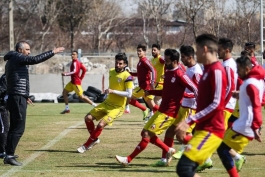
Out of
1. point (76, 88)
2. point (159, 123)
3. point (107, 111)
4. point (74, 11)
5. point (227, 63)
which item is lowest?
point (76, 88)

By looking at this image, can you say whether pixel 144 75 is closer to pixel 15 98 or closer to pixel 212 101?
pixel 15 98


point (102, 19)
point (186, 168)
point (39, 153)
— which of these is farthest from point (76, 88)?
point (102, 19)

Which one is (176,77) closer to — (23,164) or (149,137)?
(149,137)

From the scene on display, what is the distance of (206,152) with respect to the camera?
755cm

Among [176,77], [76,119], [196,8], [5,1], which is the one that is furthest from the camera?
[5,1]

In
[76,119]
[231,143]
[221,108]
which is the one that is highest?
[221,108]

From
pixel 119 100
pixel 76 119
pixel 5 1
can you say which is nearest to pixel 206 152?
pixel 119 100

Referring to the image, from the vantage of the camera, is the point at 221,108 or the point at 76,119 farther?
the point at 76,119

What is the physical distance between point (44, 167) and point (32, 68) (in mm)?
30159

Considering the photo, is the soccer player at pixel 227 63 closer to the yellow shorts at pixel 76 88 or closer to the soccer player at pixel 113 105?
the soccer player at pixel 113 105

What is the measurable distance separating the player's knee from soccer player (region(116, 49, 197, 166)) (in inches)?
111

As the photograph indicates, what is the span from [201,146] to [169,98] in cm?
286

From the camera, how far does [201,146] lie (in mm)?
7559

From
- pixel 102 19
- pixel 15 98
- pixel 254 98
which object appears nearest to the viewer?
pixel 254 98
